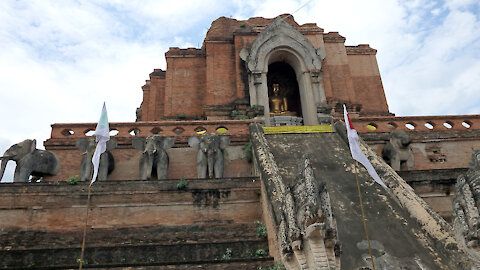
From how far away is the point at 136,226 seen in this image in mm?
9742

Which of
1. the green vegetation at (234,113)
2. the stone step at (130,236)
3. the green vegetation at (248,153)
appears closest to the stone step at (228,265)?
the stone step at (130,236)

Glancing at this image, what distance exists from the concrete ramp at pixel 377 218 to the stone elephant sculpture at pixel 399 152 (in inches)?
50.2

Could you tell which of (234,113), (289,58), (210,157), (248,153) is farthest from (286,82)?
(210,157)

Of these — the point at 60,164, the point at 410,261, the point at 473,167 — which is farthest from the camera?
the point at 60,164

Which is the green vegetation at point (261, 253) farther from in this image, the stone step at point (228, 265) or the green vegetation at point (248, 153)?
the green vegetation at point (248, 153)

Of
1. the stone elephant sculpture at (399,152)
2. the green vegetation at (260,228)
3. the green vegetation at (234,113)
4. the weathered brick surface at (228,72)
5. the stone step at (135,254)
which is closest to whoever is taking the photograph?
the stone step at (135,254)

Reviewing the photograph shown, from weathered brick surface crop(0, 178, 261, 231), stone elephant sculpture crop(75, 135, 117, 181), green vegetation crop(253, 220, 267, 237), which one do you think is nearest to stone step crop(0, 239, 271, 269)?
green vegetation crop(253, 220, 267, 237)

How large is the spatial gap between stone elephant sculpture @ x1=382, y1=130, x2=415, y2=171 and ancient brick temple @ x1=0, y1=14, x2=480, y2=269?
0.04m

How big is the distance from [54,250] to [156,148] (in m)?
4.65

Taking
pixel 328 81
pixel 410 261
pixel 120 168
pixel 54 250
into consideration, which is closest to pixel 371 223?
pixel 410 261

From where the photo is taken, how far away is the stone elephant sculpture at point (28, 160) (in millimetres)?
11352

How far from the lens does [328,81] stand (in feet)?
65.5

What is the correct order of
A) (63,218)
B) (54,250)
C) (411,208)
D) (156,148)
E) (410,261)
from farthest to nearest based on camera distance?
(156,148)
(63,218)
(411,208)
(54,250)
(410,261)

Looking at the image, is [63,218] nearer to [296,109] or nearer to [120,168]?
[120,168]
